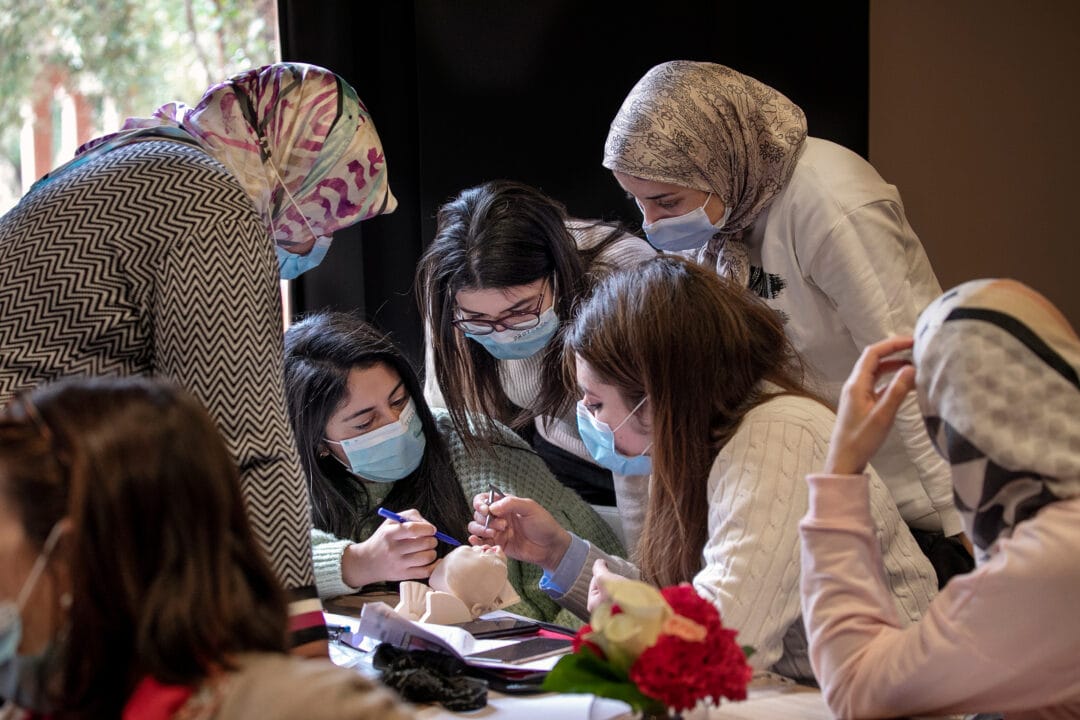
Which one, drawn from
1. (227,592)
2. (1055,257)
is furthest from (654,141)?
(1055,257)

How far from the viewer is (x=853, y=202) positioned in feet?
8.09

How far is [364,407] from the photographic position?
255 cm

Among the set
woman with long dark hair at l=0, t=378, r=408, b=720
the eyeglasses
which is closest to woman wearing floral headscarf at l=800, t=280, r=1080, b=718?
woman with long dark hair at l=0, t=378, r=408, b=720

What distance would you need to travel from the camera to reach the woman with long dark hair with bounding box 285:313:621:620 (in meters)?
2.55

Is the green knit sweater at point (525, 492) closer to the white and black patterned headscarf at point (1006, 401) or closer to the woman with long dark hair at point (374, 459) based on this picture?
the woman with long dark hair at point (374, 459)

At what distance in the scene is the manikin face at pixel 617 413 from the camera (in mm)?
2070

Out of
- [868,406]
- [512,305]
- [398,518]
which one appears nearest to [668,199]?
[512,305]

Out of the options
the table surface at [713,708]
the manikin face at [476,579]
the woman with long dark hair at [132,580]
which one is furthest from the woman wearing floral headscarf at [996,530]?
the manikin face at [476,579]

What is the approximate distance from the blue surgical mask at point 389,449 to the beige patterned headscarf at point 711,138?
0.69 meters

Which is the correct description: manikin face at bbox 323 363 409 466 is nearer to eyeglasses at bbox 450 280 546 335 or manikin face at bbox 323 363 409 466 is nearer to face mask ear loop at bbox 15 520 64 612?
eyeglasses at bbox 450 280 546 335

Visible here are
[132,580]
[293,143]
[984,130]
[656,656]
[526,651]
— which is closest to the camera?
[132,580]

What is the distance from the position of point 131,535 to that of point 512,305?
1.53 metres

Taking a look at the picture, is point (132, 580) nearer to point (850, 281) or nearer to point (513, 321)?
point (513, 321)

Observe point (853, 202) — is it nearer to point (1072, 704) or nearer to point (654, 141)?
point (654, 141)
